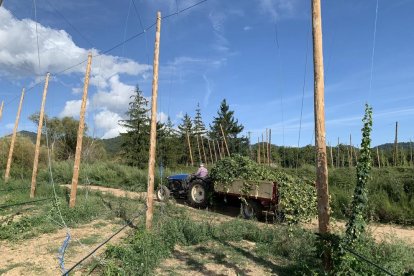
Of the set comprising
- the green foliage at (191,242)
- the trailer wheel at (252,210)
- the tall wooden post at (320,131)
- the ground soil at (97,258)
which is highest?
the tall wooden post at (320,131)

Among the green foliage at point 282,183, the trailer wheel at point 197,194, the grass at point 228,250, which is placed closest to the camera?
the grass at point 228,250

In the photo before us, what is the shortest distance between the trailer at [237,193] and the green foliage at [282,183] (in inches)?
5.6

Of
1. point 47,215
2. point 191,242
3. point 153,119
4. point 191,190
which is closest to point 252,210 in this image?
point 191,190

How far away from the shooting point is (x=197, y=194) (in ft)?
51.5

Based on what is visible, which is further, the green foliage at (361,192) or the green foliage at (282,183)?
the green foliage at (282,183)

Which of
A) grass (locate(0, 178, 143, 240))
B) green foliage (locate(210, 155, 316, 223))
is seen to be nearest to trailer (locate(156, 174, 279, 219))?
green foliage (locate(210, 155, 316, 223))

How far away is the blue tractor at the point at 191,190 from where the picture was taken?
15414 mm

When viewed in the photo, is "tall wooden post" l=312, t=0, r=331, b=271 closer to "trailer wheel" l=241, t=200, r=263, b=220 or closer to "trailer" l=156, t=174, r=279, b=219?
"trailer" l=156, t=174, r=279, b=219

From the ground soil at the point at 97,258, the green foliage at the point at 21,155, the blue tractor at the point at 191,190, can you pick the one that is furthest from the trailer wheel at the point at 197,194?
the green foliage at the point at 21,155

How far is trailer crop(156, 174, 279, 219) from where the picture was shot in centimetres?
1279

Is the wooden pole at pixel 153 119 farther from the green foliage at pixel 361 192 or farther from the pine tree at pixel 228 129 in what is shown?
the pine tree at pixel 228 129

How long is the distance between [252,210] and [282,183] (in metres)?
1.39

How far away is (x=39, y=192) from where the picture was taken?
61.0ft

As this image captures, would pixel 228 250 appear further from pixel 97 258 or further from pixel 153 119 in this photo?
pixel 153 119
